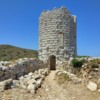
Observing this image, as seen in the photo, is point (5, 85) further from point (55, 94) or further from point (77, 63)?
point (77, 63)

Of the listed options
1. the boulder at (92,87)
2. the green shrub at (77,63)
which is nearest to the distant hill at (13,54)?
the green shrub at (77,63)

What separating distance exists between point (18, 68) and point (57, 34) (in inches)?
328

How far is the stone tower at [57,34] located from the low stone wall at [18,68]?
2.35 meters

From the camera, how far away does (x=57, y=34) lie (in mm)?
25703

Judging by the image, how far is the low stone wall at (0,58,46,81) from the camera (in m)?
16.2

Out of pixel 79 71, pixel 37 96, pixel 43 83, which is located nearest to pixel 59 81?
pixel 43 83

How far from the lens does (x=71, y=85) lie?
1470 cm

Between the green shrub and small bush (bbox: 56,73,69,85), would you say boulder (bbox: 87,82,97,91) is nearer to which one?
small bush (bbox: 56,73,69,85)

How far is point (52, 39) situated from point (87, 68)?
7.16 meters

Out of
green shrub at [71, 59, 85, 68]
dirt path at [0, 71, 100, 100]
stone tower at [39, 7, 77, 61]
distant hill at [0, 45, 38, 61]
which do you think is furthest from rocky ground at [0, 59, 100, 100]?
distant hill at [0, 45, 38, 61]

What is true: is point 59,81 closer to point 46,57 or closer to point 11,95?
point 11,95

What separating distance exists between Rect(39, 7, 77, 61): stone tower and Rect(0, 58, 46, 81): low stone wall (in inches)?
92.5

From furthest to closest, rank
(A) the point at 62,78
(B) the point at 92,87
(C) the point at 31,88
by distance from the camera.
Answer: (A) the point at 62,78, (B) the point at 92,87, (C) the point at 31,88

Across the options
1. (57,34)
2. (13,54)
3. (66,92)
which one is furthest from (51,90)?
(13,54)
